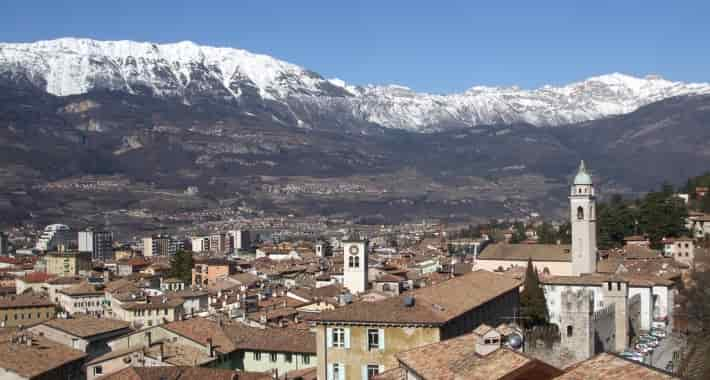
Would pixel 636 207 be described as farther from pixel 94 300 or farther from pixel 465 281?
pixel 465 281

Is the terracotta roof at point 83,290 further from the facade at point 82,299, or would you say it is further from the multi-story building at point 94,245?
the multi-story building at point 94,245

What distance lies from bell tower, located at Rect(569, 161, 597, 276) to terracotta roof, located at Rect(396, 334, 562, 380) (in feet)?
168

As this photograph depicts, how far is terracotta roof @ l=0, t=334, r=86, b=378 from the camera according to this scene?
133ft

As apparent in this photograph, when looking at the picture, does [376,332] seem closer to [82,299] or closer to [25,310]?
[25,310]

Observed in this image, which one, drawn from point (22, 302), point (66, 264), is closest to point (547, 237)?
point (22, 302)

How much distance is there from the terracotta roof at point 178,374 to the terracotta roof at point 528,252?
49.9 m

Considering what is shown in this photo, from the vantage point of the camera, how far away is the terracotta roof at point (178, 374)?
32.9 meters

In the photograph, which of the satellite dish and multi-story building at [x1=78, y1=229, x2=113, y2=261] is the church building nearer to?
the satellite dish

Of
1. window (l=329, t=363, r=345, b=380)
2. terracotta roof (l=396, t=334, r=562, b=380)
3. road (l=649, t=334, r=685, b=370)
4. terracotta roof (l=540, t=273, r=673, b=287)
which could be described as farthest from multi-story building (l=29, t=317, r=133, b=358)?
terracotta roof (l=396, t=334, r=562, b=380)

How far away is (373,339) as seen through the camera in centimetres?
3444

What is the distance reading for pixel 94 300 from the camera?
90.5 meters

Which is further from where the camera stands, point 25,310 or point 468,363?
point 25,310

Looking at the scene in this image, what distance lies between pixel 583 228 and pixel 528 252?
10.7 metres

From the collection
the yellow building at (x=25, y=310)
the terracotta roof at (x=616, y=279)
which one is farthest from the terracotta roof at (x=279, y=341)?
the yellow building at (x=25, y=310)
